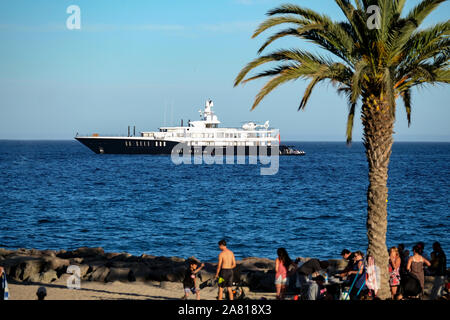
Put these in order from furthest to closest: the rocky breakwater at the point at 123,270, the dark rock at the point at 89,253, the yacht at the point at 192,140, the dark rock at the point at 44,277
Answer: the yacht at the point at 192,140, the dark rock at the point at 89,253, the dark rock at the point at 44,277, the rocky breakwater at the point at 123,270

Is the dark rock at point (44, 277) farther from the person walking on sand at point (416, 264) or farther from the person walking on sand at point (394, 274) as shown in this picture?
the person walking on sand at point (416, 264)

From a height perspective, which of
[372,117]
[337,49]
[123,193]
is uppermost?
[337,49]

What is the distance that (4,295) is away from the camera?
9.73 meters

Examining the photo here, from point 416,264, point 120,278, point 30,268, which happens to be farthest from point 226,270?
point 30,268

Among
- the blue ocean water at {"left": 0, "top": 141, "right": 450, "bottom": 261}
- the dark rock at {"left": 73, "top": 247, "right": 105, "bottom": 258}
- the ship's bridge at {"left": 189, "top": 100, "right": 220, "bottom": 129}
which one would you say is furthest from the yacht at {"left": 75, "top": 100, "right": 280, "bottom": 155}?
the dark rock at {"left": 73, "top": 247, "right": 105, "bottom": 258}

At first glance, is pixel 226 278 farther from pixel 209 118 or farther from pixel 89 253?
pixel 209 118

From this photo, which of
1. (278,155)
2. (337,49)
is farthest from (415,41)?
(278,155)

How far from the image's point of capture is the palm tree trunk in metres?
10.2

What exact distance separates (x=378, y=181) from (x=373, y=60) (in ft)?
7.54

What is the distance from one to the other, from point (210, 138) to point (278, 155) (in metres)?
21.8

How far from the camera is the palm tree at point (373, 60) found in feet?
31.6

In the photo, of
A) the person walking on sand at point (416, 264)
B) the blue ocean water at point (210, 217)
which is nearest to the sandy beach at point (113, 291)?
the person walking on sand at point (416, 264)

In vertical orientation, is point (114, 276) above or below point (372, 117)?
below
